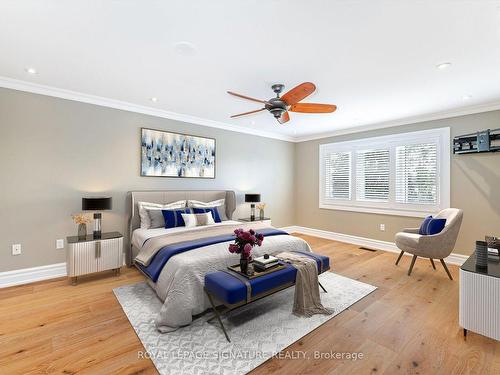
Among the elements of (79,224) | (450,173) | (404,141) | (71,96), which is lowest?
(79,224)

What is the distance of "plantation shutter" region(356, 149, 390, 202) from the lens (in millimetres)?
5148

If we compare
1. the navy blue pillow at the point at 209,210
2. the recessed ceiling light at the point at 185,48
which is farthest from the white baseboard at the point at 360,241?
the recessed ceiling light at the point at 185,48

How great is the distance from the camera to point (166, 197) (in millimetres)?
4395

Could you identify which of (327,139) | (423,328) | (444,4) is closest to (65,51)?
(444,4)

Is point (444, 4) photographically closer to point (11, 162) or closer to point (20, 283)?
point (11, 162)

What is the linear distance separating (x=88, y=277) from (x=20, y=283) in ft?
2.63

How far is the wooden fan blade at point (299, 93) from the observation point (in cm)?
238

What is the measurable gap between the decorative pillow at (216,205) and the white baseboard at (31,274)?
2.14 m

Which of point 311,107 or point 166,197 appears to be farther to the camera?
point 166,197

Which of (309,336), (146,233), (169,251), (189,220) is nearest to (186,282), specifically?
(169,251)

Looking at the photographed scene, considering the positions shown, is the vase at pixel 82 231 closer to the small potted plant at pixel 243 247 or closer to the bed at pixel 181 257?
the bed at pixel 181 257

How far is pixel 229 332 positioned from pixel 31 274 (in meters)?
3.12

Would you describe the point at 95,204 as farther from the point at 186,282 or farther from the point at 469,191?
the point at 469,191

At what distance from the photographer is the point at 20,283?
3305 mm
